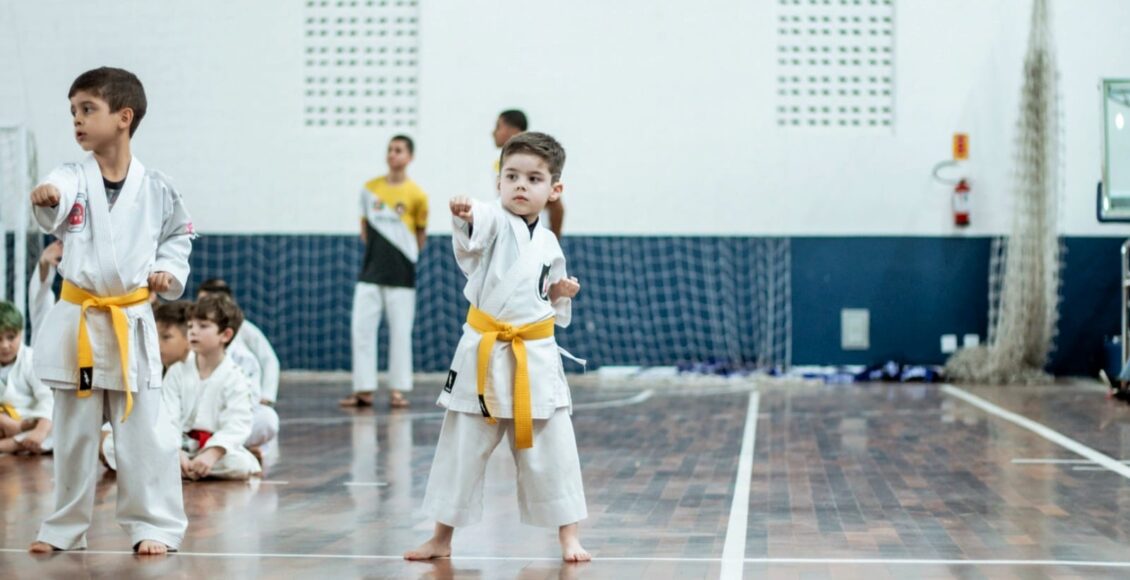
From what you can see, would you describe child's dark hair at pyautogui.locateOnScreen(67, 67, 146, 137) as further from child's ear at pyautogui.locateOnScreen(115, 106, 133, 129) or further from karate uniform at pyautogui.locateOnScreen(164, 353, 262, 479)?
karate uniform at pyautogui.locateOnScreen(164, 353, 262, 479)

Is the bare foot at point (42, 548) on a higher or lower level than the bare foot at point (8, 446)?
higher

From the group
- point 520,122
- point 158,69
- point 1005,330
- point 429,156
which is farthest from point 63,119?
point 1005,330

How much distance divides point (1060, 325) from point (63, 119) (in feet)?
27.7

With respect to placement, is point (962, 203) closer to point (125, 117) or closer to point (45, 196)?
point (125, 117)

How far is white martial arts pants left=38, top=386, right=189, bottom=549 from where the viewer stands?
3.86 m

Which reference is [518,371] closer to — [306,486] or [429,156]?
[306,486]

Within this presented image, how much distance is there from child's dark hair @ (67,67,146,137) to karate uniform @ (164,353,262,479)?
184cm

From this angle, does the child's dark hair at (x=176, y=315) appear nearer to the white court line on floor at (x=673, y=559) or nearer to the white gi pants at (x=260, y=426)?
the white gi pants at (x=260, y=426)

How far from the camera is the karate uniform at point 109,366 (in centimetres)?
383

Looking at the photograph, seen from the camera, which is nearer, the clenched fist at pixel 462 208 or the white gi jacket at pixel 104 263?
the clenched fist at pixel 462 208

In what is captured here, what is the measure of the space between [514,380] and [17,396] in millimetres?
3339

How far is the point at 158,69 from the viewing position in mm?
12211

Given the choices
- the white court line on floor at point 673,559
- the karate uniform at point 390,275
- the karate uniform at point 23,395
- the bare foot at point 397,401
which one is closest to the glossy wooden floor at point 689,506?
the white court line on floor at point 673,559

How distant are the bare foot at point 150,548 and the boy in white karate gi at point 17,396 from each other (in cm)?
265
